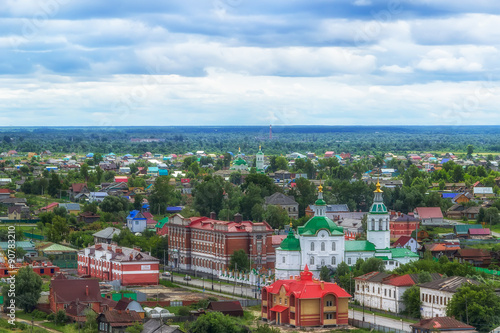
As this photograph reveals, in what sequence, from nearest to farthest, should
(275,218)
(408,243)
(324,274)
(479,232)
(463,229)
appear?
(324,274) → (408,243) → (479,232) → (463,229) → (275,218)

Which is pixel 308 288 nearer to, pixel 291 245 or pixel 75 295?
pixel 75 295

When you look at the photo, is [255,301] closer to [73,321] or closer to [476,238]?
[73,321]

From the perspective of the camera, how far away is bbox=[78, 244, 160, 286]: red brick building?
79.1 m

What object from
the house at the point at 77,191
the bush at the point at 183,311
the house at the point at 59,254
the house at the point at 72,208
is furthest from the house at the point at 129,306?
the house at the point at 77,191

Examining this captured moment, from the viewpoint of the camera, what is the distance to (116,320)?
188 feet

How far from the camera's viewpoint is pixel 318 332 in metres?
58.0

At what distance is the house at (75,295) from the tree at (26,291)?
1.17 m

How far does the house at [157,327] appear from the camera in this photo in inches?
2091

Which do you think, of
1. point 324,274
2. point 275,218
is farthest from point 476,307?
point 275,218

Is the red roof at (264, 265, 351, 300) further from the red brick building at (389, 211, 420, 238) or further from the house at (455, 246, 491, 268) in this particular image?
the red brick building at (389, 211, 420, 238)

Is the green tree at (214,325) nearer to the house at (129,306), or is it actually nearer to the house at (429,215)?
the house at (129,306)

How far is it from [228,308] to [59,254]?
34.6 metres

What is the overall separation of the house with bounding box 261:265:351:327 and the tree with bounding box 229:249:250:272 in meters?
21.7

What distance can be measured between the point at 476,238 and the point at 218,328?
5664cm
